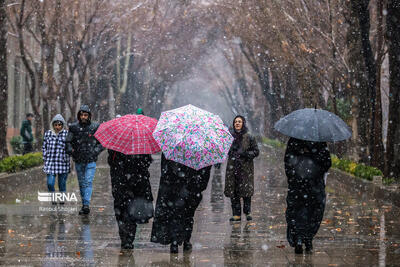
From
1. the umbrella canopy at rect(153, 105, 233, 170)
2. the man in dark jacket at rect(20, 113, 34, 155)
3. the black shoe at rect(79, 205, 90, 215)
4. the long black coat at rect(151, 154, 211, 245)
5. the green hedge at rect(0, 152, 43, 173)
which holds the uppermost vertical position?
the man in dark jacket at rect(20, 113, 34, 155)

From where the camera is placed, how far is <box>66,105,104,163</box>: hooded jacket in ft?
39.6

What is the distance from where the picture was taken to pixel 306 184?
8805 mm

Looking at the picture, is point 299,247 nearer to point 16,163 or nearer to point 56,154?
point 56,154

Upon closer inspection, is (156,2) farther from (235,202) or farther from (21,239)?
(21,239)

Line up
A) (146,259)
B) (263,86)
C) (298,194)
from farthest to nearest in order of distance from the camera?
(263,86)
(298,194)
(146,259)

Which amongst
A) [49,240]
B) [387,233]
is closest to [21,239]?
[49,240]

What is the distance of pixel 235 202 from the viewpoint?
11.9m

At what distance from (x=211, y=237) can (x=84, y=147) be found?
3.04 metres

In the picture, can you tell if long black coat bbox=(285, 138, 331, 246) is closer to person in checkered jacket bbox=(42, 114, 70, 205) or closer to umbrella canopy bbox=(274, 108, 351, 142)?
umbrella canopy bbox=(274, 108, 351, 142)

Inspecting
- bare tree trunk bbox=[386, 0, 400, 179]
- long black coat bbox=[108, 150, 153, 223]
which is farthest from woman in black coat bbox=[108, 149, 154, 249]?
bare tree trunk bbox=[386, 0, 400, 179]

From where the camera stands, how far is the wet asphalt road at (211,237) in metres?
8.25

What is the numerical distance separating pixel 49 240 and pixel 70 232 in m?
0.76

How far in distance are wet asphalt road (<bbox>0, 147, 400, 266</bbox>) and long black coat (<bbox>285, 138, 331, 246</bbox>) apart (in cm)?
32

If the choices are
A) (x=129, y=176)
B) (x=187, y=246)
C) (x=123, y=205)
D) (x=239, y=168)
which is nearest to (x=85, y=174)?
(x=239, y=168)
